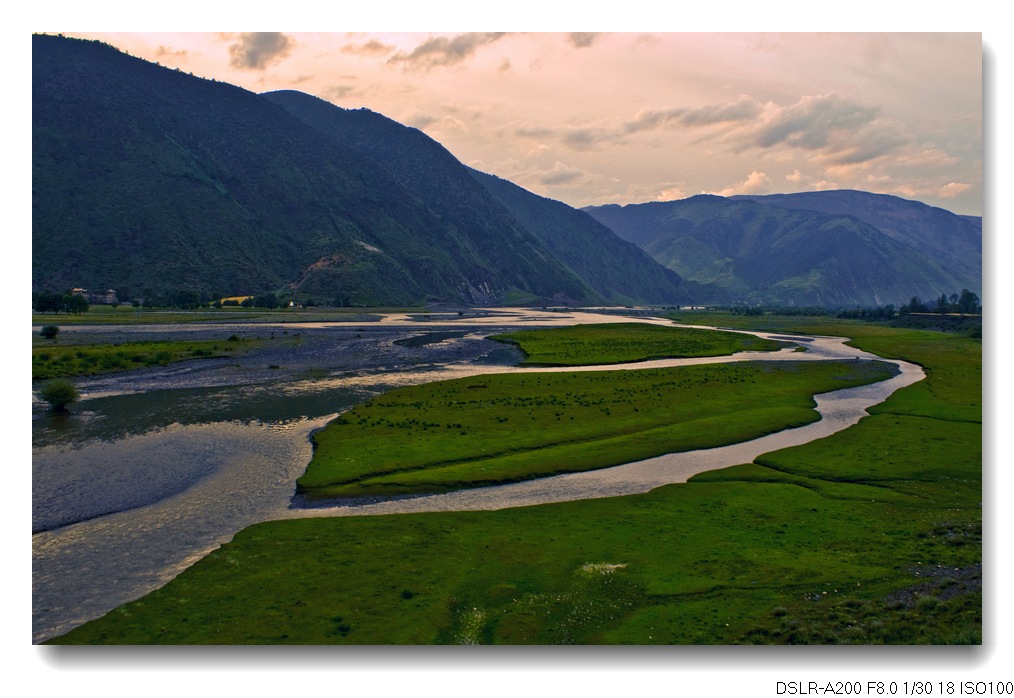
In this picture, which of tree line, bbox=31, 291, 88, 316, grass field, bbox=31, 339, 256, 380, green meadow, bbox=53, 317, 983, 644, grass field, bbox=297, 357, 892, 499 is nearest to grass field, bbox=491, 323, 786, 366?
grass field, bbox=297, 357, 892, 499

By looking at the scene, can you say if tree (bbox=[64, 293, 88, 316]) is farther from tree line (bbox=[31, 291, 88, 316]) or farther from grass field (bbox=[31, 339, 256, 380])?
grass field (bbox=[31, 339, 256, 380])

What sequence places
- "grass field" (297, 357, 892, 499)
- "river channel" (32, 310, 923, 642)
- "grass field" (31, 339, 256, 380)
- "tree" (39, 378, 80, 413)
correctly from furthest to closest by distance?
"grass field" (31, 339, 256, 380)
"tree" (39, 378, 80, 413)
"grass field" (297, 357, 892, 499)
"river channel" (32, 310, 923, 642)

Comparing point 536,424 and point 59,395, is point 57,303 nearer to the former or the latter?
point 59,395

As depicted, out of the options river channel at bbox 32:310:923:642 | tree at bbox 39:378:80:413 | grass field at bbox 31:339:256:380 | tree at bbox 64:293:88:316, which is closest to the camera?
river channel at bbox 32:310:923:642

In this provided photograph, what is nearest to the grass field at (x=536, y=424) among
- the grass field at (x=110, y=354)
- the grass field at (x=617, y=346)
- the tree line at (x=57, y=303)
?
the grass field at (x=617, y=346)

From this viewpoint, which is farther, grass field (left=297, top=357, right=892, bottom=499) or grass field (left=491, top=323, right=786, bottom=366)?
grass field (left=491, top=323, right=786, bottom=366)

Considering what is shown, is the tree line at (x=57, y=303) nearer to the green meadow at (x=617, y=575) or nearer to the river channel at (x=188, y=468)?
the river channel at (x=188, y=468)
